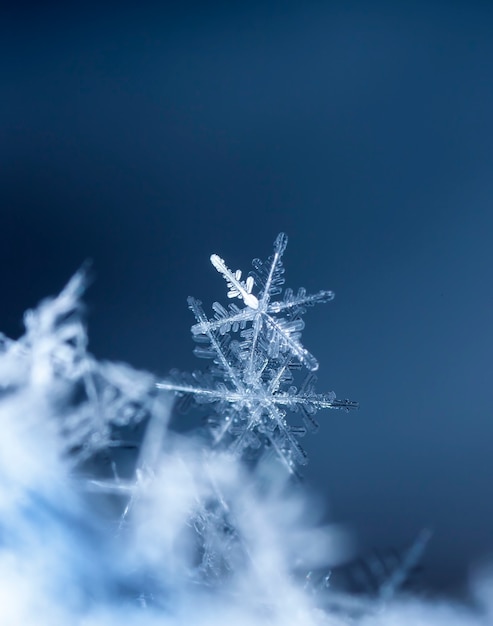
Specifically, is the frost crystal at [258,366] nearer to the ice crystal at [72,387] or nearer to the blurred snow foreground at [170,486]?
the blurred snow foreground at [170,486]

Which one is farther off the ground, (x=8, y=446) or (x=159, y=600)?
(x=8, y=446)

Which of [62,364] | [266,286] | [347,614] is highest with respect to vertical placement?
[62,364]

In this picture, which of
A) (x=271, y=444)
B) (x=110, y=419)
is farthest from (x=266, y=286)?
(x=110, y=419)

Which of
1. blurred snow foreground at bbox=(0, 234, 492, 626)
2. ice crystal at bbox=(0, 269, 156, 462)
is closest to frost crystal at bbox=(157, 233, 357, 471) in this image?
blurred snow foreground at bbox=(0, 234, 492, 626)

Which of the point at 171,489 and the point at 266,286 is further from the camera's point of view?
the point at 171,489

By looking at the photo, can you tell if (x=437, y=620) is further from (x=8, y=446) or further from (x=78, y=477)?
(x=8, y=446)

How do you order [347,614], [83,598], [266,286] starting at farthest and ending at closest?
[347,614] < [83,598] < [266,286]

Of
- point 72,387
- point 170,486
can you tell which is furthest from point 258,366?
point 72,387

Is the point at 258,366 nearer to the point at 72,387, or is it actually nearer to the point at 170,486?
the point at 170,486
